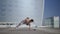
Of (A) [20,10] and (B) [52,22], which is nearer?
(B) [52,22]

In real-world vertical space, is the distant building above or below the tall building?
below

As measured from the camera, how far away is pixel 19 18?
13367mm

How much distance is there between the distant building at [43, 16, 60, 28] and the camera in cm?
1151

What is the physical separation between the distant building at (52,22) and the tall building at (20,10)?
0.77 m

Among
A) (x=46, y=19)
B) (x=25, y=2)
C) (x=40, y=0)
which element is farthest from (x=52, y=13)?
(x=25, y=2)

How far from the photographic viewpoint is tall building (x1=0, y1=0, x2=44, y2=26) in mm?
13367

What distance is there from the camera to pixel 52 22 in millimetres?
12023

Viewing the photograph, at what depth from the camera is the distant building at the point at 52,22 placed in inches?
453

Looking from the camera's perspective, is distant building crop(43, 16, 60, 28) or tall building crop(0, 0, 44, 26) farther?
tall building crop(0, 0, 44, 26)

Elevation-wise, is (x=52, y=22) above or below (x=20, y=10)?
below

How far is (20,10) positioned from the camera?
540 inches

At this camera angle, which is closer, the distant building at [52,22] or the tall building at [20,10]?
the distant building at [52,22]

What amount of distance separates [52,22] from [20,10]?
10.9ft

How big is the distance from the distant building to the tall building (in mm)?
769
